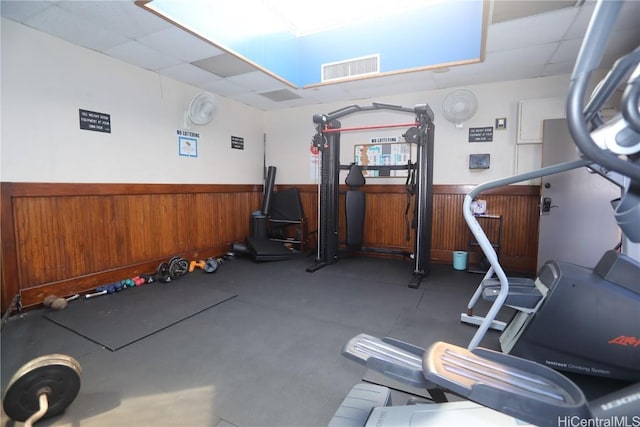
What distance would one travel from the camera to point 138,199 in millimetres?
3707

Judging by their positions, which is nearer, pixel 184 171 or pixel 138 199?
pixel 138 199

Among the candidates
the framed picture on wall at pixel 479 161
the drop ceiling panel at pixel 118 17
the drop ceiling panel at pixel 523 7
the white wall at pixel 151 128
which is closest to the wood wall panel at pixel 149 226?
the white wall at pixel 151 128

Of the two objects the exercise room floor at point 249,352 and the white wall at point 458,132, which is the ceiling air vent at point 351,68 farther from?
the exercise room floor at point 249,352

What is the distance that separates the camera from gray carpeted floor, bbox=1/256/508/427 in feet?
5.10

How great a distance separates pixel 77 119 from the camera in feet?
10.1

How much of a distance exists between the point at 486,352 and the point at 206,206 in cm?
426

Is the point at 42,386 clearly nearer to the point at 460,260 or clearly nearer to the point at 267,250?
the point at 267,250

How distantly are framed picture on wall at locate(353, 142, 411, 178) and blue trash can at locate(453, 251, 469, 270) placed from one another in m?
1.39

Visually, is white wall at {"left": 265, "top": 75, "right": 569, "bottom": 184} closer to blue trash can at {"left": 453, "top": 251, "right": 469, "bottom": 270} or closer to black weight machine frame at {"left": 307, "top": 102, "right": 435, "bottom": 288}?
black weight machine frame at {"left": 307, "top": 102, "right": 435, "bottom": 288}

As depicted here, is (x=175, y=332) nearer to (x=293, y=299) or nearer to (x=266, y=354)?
(x=266, y=354)

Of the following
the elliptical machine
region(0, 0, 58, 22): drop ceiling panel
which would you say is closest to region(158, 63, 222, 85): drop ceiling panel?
region(0, 0, 58, 22): drop ceiling panel

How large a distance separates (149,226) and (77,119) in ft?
4.53

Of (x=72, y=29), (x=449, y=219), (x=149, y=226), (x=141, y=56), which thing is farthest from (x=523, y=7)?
(x=149, y=226)

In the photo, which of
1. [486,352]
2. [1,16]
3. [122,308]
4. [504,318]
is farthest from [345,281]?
[1,16]
